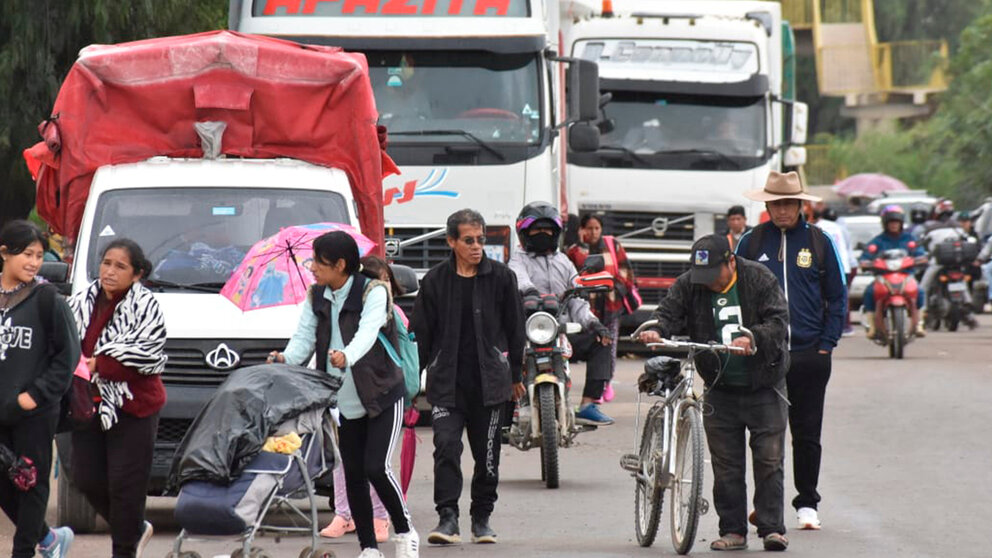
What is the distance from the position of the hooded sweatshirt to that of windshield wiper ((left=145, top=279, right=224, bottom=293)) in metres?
2.85

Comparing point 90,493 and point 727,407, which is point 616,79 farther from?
point 90,493

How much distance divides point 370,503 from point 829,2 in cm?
6348

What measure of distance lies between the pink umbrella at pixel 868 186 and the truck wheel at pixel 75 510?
4384cm

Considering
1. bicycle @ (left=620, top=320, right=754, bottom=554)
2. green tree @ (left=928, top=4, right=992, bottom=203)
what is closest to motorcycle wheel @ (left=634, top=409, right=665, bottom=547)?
bicycle @ (left=620, top=320, right=754, bottom=554)

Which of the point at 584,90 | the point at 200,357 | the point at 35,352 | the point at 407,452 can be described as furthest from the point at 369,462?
the point at 584,90

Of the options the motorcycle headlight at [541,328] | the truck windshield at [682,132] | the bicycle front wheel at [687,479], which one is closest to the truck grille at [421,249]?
the motorcycle headlight at [541,328]

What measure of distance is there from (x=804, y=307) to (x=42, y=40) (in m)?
11.2

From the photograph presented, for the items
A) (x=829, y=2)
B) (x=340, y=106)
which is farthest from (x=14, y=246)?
(x=829, y=2)

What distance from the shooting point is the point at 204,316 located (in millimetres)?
10992

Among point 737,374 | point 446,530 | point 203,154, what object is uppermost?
point 203,154

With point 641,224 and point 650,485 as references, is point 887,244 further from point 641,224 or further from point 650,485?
point 650,485

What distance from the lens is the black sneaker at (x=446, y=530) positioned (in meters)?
10.2

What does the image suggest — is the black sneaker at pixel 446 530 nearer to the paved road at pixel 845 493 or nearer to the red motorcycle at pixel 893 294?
the paved road at pixel 845 493

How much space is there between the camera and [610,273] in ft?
53.8
